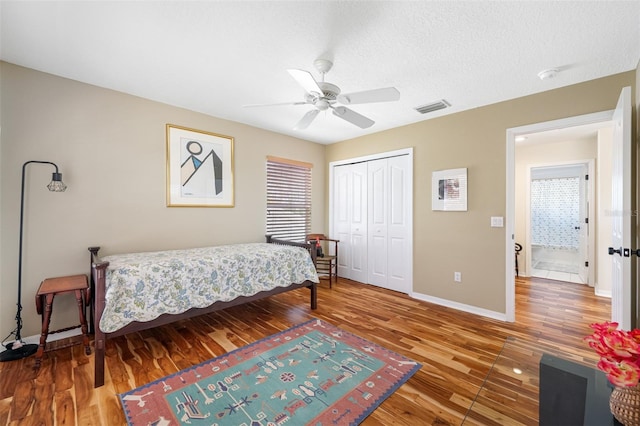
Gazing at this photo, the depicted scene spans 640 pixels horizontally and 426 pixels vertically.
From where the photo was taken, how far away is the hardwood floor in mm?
1591

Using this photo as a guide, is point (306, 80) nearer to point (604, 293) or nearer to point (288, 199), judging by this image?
point (288, 199)

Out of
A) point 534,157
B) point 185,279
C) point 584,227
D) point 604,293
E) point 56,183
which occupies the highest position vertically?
point 534,157

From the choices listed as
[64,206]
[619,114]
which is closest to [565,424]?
[619,114]

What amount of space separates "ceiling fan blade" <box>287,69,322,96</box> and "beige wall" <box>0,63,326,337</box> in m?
2.12

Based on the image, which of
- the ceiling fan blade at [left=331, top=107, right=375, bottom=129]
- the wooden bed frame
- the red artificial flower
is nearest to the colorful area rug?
the wooden bed frame

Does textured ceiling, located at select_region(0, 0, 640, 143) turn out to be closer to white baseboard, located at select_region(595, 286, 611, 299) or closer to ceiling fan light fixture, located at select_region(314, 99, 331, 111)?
ceiling fan light fixture, located at select_region(314, 99, 331, 111)

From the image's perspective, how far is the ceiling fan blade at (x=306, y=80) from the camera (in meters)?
1.82

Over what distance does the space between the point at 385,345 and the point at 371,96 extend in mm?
2191

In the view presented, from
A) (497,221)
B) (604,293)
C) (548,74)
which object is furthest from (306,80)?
(604,293)

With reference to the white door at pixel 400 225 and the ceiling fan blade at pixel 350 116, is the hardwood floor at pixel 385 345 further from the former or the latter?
the ceiling fan blade at pixel 350 116

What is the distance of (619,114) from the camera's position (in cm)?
209

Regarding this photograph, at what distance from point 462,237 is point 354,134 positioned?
235 centimetres

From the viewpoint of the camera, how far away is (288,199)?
463cm

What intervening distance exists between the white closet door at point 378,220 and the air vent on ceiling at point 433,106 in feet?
3.40
